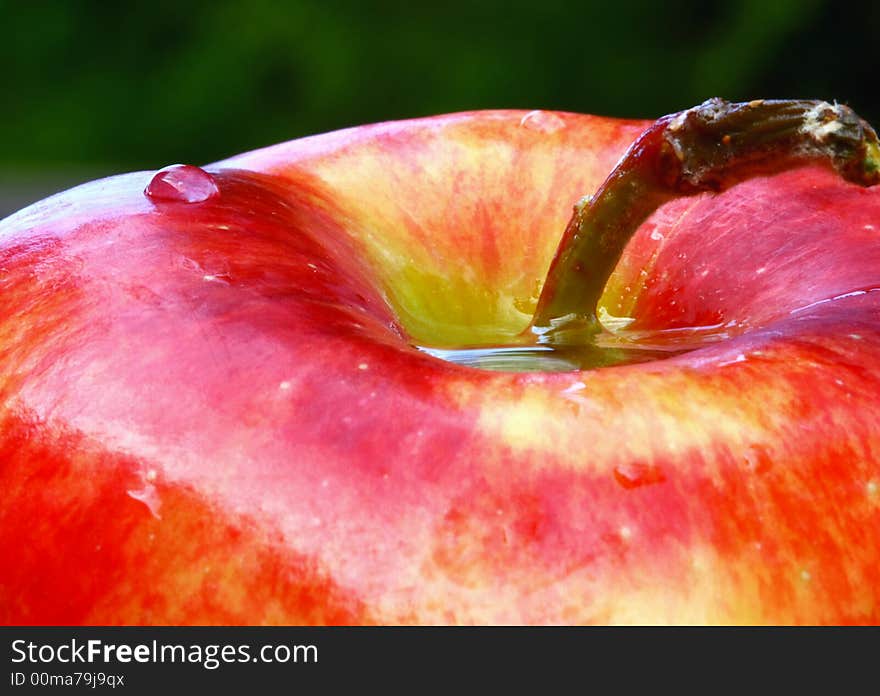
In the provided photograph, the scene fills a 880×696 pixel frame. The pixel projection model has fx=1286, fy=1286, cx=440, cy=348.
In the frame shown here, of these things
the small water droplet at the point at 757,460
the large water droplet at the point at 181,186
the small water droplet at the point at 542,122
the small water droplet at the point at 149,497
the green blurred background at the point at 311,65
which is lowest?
the green blurred background at the point at 311,65

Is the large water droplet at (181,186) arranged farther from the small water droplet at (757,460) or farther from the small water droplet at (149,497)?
the small water droplet at (757,460)

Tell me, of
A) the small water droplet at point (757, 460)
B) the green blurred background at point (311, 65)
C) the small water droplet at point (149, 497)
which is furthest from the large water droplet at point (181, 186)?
the green blurred background at point (311, 65)

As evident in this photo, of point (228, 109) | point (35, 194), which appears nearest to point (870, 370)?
point (35, 194)

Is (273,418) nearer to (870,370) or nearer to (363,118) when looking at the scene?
(870,370)

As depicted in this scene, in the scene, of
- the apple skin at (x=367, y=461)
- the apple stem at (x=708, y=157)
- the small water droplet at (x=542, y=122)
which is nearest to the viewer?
the apple skin at (x=367, y=461)

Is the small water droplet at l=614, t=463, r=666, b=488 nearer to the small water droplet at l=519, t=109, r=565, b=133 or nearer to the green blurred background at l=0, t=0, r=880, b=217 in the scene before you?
the small water droplet at l=519, t=109, r=565, b=133

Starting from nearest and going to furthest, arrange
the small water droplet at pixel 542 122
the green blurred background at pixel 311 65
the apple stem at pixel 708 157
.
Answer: the apple stem at pixel 708 157 → the small water droplet at pixel 542 122 → the green blurred background at pixel 311 65
